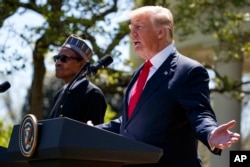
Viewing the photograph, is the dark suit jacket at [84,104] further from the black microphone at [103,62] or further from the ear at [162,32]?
the ear at [162,32]

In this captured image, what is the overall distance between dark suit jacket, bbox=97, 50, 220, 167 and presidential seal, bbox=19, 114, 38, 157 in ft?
2.25

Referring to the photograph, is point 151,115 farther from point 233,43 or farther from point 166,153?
point 233,43

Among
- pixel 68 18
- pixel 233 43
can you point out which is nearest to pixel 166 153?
pixel 68 18

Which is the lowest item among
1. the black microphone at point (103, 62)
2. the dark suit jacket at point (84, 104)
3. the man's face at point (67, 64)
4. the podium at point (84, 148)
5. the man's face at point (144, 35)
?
the dark suit jacket at point (84, 104)

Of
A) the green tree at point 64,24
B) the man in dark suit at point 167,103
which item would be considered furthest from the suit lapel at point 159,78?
the green tree at point 64,24

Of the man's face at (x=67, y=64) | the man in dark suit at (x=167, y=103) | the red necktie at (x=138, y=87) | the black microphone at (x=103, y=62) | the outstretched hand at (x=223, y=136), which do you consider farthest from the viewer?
the man's face at (x=67, y=64)

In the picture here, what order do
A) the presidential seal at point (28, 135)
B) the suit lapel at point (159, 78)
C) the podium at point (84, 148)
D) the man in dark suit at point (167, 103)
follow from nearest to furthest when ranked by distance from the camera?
the podium at point (84, 148) < the presidential seal at point (28, 135) < the man in dark suit at point (167, 103) < the suit lapel at point (159, 78)

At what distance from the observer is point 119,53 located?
12.6 m

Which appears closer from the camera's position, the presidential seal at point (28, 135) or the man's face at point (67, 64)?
the presidential seal at point (28, 135)

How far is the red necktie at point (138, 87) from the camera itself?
4.74 metres

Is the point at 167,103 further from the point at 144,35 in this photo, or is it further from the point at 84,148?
the point at 84,148

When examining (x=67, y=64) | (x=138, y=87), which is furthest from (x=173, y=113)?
(x=67, y=64)

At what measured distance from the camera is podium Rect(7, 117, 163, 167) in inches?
148

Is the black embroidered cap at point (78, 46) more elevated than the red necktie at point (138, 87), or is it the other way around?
the black embroidered cap at point (78, 46)
